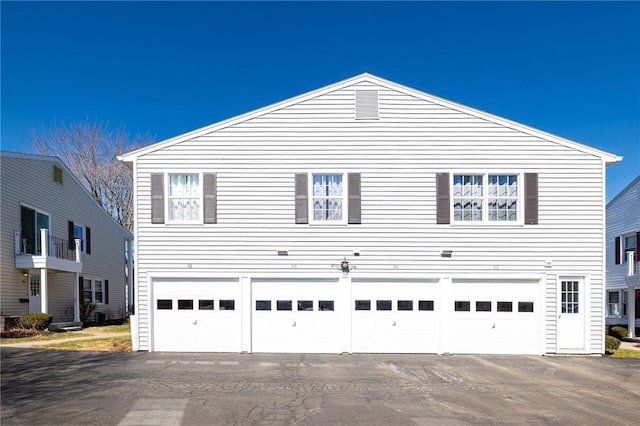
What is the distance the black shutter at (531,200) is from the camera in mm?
13617

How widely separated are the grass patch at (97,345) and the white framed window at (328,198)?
6352 mm

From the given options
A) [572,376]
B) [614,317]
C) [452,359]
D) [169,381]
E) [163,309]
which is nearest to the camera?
[169,381]

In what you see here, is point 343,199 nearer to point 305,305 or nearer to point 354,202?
point 354,202

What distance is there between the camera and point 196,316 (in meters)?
13.5

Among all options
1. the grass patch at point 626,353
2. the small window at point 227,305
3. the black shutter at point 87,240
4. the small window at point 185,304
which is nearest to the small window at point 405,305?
the small window at point 227,305

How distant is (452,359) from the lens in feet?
41.7

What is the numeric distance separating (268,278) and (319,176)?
3.12 m

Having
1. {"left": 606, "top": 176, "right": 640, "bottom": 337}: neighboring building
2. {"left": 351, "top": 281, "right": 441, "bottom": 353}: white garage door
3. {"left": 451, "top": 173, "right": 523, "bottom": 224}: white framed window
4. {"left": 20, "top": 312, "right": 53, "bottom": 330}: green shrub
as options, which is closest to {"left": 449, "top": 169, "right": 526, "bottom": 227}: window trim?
{"left": 451, "top": 173, "right": 523, "bottom": 224}: white framed window

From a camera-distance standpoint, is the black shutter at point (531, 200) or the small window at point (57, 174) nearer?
the black shutter at point (531, 200)

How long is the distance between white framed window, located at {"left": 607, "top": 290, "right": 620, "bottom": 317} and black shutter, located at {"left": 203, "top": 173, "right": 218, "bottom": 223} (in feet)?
65.6

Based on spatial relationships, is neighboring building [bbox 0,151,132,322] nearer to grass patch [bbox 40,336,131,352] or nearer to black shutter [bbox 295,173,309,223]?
grass patch [bbox 40,336,131,352]

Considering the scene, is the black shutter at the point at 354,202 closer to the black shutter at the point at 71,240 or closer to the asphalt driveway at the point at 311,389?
the asphalt driveway at the point at 311,389

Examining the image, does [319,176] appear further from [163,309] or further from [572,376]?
[572,376]

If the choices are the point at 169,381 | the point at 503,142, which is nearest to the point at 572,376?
the point at 503,142
